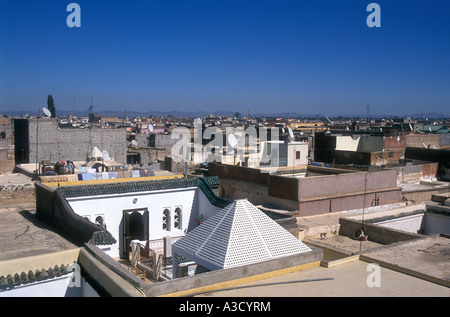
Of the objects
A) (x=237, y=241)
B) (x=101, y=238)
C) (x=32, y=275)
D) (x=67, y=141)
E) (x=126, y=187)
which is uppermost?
(x=67, y=141)

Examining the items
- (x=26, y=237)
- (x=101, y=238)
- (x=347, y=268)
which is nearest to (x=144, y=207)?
(x=26, y=237)

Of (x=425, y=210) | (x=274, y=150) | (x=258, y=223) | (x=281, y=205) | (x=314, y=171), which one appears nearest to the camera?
(x=258, y=223)

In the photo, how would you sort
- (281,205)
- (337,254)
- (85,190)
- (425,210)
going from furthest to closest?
(281,205), (425,210), (85,190), (337,254)

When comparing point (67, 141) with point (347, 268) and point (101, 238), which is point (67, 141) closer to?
point (101, 238)

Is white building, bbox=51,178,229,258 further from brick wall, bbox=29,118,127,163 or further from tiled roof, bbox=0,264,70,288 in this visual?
brick wall, bbox=29,118,127,163

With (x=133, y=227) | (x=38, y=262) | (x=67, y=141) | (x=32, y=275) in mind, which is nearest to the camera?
(x=32, y=275)

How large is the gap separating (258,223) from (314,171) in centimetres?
1655

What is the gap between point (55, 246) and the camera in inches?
428

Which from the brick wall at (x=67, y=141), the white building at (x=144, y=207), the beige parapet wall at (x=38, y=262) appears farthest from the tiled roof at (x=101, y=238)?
the brick wall at (x=67, y=141)

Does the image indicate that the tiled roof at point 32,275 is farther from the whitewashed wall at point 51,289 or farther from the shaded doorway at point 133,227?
the shaded doorway at point 133,227

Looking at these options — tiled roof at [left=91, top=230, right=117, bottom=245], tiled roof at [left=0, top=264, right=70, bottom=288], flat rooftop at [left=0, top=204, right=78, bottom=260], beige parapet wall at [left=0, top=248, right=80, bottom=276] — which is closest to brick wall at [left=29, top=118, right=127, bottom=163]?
flat rooftop at [left=0, top=204, right=78, bottom=260]

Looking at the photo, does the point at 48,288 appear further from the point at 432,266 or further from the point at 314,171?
the point at 314,171

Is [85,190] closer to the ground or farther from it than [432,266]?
farther from it
